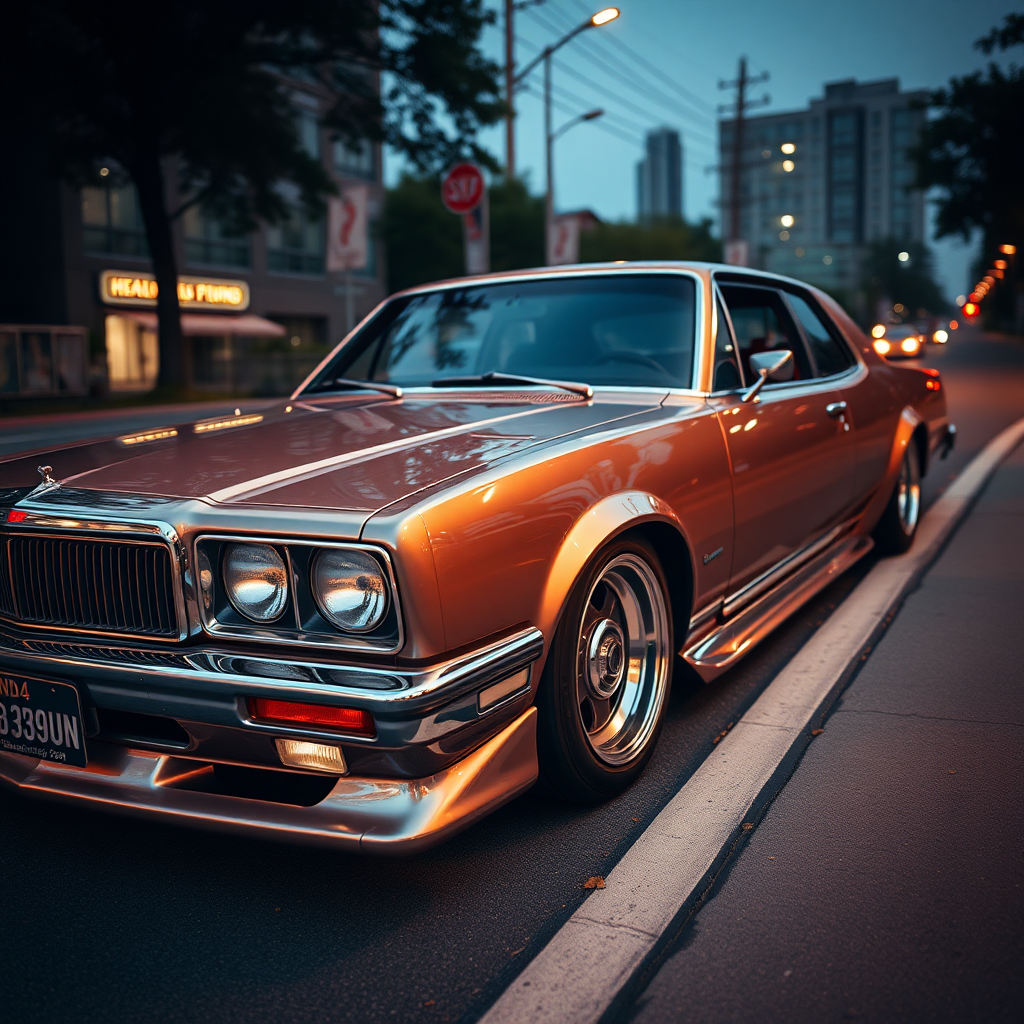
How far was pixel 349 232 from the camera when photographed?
2303 centimetres

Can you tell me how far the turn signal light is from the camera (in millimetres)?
2119

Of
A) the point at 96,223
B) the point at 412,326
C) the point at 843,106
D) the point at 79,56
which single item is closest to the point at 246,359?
the point at 96,223

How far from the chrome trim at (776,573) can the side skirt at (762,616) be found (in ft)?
0.10

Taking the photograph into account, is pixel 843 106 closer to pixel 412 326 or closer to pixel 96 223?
pixel 96 223

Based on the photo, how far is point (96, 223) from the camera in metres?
29.0

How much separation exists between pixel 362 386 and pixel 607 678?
1.65 m

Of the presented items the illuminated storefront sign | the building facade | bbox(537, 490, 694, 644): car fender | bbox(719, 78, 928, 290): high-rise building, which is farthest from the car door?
bbox(719, 78, 928, 290): high-rise building

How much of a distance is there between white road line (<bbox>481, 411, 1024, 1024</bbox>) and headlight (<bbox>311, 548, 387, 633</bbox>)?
0.76 meters

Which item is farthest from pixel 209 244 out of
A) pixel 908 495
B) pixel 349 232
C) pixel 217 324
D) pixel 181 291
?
pixel 908 495

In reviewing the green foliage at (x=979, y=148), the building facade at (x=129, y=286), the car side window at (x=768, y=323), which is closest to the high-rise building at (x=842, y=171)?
the green foliage at (x=979, y=148)

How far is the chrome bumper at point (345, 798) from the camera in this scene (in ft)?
6.97

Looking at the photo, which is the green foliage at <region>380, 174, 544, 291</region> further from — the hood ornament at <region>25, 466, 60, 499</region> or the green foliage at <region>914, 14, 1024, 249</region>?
the hood ornament at <region>25, 466, 60, 499</region>

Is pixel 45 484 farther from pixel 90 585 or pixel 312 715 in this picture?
pixel 312 715

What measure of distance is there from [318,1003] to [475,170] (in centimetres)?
1093
